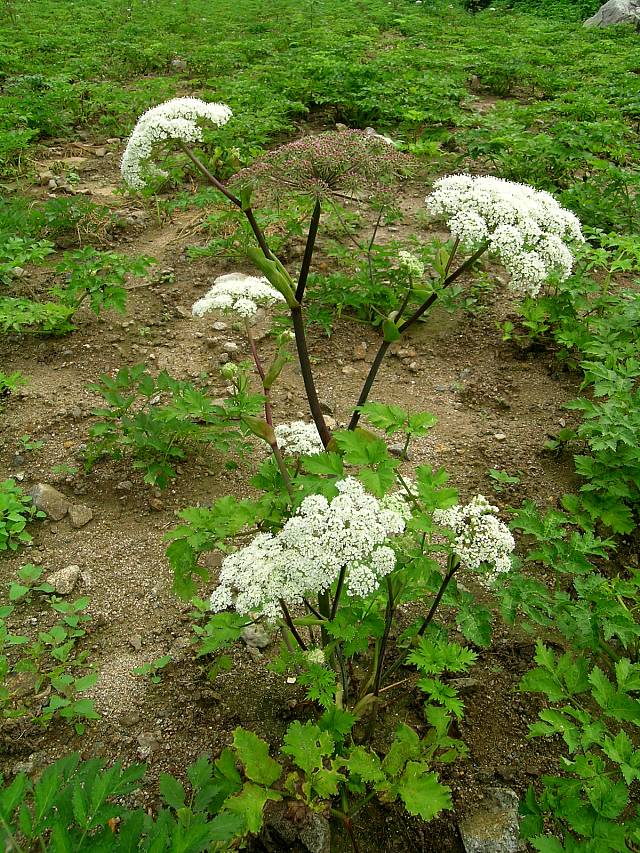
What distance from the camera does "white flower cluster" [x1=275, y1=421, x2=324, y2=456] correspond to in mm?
2545

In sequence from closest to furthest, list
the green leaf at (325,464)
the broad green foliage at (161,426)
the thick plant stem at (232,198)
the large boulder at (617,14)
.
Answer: the green leaf at (325,464), the thick plant stem at (232,198), the broad green foliage at (161,426), the large boulder at (617,14)

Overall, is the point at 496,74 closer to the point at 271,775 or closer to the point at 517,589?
the point at 517,589

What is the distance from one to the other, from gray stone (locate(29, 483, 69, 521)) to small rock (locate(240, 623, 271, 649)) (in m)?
1.38

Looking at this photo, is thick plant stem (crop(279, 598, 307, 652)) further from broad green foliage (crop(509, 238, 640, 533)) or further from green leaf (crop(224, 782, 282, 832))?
broad green foliage (crop(509, 238, 640, 533))

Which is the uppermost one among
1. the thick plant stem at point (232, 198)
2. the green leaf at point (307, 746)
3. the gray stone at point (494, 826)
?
the thick plant stem at point (232, 198)

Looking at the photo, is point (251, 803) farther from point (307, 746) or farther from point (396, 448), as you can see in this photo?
point (396, 448)

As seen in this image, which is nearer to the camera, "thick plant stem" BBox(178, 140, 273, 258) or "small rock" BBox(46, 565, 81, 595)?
"thick plant stem" BBox(178, 140, 273, 258)

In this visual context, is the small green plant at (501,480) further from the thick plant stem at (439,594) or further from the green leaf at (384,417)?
the green leaf at (384,417)

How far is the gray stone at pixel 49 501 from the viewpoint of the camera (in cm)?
359

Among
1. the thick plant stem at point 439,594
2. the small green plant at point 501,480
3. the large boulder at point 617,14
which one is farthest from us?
the large boulder at point 617,14

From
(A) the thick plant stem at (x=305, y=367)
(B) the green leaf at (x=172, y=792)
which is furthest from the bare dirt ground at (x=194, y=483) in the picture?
(A) the thick plant stem at (x=305, y=367)

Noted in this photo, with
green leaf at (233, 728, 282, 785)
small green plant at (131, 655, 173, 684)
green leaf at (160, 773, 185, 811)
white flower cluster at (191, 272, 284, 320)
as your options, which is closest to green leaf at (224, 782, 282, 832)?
green leaf at (233, 728, 282, 785)

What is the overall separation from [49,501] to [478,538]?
2.62 meters

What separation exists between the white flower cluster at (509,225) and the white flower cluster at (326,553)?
3.39 feet
